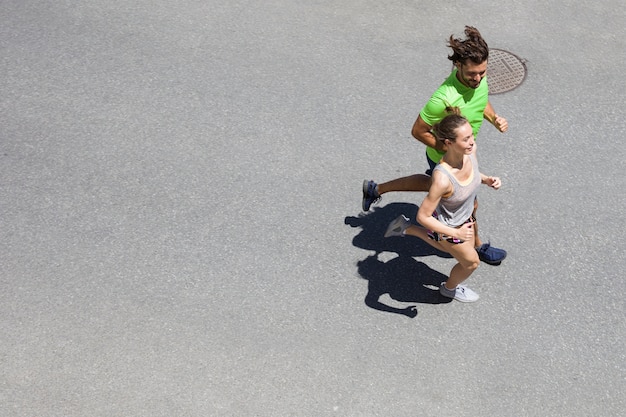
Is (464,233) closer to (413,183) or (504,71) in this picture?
(413,183)

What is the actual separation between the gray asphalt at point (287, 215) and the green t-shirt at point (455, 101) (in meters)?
1.25

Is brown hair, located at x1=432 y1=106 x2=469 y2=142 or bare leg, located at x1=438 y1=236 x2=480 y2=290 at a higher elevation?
brown hair, located at x1=432 y1=106 x2=469 y2=142

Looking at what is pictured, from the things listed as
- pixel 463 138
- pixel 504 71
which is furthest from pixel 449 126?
pixel 504 71

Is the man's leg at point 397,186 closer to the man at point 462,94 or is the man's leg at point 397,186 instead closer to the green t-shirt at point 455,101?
the man at point 462,94

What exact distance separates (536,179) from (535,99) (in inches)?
45.4

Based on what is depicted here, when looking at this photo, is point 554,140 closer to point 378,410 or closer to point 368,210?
point 368,210

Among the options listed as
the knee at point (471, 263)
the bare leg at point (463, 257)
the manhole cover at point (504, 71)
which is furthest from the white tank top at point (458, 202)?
the manhole cover at point (504, 71)

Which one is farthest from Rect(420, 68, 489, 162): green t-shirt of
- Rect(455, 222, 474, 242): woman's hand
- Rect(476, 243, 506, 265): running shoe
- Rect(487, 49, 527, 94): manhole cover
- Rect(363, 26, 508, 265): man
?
Rect(487, 49, 527, 94): manhole cover

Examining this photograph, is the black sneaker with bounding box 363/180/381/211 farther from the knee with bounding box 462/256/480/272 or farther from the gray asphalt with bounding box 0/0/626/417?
the knee with bounding box 462/256/480/272

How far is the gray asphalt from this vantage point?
5254 millimetres

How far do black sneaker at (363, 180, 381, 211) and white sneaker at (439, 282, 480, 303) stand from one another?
2.91 ft

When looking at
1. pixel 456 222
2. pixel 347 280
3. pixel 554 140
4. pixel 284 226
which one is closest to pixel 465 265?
pixel 456 222

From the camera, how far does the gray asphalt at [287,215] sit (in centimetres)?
525

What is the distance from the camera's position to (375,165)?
679cm
